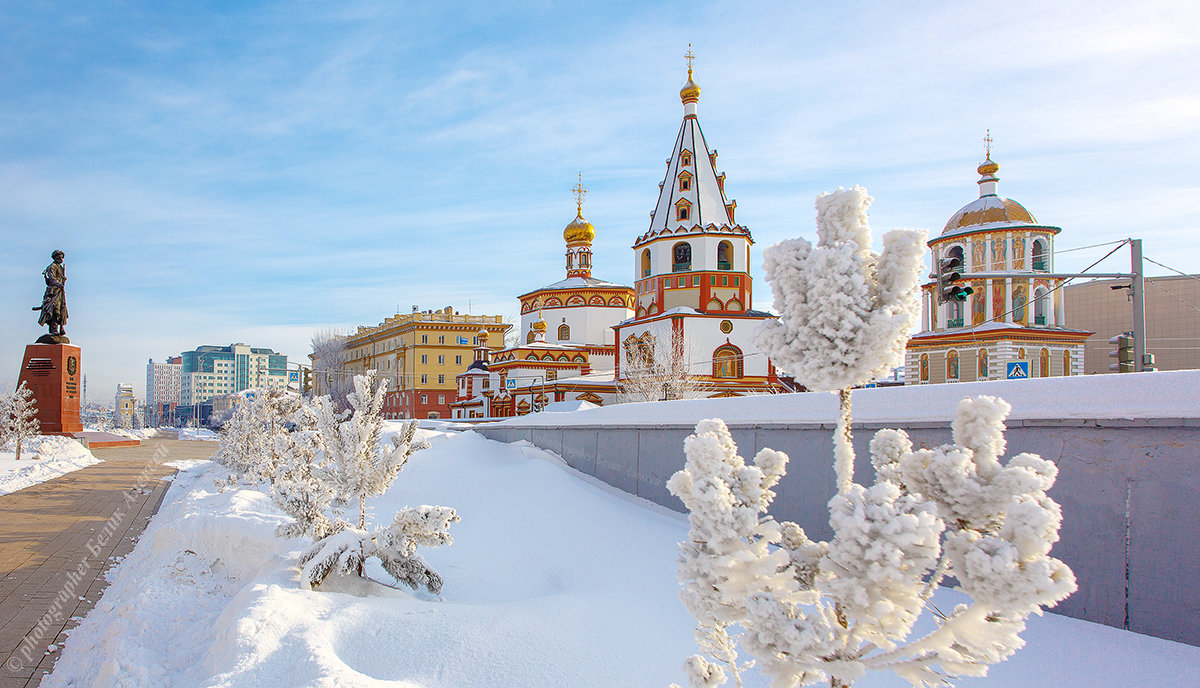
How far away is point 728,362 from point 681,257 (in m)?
5.62

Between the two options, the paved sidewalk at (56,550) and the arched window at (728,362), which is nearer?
the paved sidewalk at (56,550)

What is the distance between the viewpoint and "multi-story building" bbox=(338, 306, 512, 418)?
6328 centimetres

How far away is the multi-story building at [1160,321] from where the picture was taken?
35.7m

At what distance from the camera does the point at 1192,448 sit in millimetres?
4461

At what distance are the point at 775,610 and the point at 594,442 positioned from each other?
1068 centimetres

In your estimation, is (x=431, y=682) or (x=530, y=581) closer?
(x=431, y=682)

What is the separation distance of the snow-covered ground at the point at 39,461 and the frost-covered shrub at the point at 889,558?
1539 cm

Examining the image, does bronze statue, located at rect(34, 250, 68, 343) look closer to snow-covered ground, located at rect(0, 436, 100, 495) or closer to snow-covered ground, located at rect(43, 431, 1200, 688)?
snow-covered ground, located at rect(0, 436, 100, 495)

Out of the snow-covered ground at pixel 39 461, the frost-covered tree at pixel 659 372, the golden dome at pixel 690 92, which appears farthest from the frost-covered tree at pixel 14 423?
the golden dome at pixel 690 92

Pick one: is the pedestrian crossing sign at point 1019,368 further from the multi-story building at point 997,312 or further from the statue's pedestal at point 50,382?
the statue's pedestal at point 50,382

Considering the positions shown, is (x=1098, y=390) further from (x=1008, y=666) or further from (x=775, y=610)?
(x=775, y=610)

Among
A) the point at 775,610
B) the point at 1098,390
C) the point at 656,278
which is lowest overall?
the point at 775,610

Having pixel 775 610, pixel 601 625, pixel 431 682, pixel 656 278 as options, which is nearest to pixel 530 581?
pixel 601 625

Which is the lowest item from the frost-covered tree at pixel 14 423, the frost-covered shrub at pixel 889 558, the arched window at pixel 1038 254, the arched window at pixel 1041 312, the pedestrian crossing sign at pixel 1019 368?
the frost-covered tree at pixel 14 423
